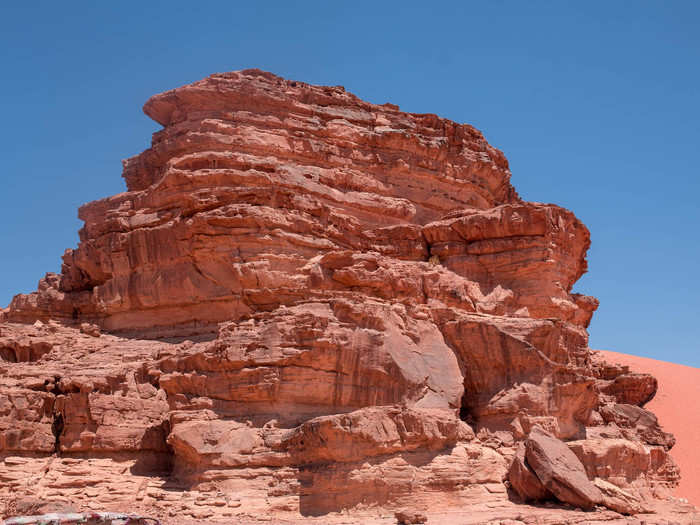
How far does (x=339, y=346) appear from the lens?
21.3 meters

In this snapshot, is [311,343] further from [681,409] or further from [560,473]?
[681,409]


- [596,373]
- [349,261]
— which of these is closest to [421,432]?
[349,261]

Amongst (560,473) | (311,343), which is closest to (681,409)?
(560,473)

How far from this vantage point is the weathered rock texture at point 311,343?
19875 millimetres

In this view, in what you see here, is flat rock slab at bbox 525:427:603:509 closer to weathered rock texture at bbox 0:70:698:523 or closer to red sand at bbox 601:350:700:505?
weathered rock texture at bbox 0:70:698:523

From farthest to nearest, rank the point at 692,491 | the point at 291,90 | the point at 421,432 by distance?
the point at 692,491 → the point at 291,90 → the point at 421,432

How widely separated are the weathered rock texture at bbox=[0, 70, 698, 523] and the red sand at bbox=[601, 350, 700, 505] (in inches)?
161

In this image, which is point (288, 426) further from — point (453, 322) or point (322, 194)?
point (322, 194)

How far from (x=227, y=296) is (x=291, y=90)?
453 inches

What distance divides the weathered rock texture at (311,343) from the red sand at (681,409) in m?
4.09

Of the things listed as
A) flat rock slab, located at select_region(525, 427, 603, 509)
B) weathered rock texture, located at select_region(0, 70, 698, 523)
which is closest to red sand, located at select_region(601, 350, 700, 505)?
weathered rock texture, located at select_region(0, 70, 698, 523)

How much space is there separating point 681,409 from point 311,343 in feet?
115

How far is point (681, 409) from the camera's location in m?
47.8

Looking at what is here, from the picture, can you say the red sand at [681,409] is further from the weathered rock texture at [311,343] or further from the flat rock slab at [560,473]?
the flat rock slab at [560,473]
